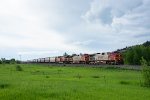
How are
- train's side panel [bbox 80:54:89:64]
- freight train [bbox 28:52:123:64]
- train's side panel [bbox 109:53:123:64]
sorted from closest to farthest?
train's side panel [bbox 109:53:123:64] → freight train [bbox 28:52:123:64] → train's side panel [bbox 80:54:89:64]

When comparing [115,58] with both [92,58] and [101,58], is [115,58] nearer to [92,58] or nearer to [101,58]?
[101,58]

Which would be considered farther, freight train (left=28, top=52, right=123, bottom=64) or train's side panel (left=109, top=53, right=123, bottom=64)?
freight train (left=28, top=52, right=123, bottom=64)

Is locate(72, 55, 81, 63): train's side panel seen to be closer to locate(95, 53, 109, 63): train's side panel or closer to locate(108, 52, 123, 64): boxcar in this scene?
locate(95, 53, 109, 63): train's side panel

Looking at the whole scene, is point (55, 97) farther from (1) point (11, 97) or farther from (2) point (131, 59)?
(2) point (131, 59)

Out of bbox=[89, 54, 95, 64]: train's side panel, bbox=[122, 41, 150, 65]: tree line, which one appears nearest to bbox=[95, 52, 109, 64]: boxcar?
bbox=[89, 54, 95, 64]: train's side panel

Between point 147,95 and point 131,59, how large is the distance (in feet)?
244

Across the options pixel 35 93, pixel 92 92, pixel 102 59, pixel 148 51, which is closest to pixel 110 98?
pixel 92 92

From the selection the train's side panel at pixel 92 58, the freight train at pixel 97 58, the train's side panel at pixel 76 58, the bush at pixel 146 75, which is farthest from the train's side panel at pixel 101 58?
the bush at pixel 146 75

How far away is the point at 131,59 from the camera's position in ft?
333

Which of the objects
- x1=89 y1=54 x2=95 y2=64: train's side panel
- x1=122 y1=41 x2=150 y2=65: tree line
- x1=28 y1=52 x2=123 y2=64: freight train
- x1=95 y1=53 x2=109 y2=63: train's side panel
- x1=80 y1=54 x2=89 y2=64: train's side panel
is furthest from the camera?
x1=80 y1=54 x2=89 y2=64: train's side panel

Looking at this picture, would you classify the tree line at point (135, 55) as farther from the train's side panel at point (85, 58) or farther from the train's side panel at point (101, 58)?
the train's side panel at point (85, 58)

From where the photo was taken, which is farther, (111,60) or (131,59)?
(131,59)

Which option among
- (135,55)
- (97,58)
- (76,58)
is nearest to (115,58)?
(97,58)

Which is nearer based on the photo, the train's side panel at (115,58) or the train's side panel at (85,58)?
the train's side panel at (115,58)
